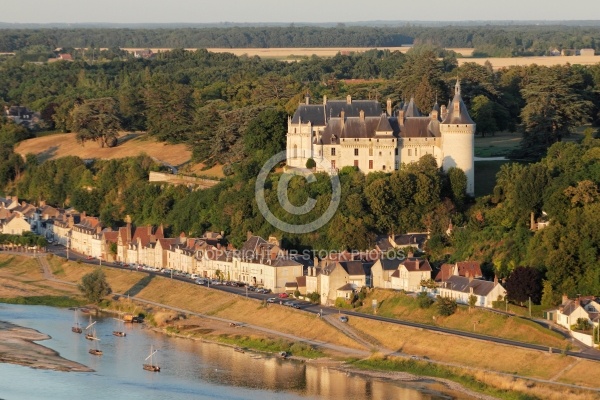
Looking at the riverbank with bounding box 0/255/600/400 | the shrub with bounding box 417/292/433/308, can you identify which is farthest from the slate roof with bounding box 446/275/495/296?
the riverbank with bounding box 0/255/600/400

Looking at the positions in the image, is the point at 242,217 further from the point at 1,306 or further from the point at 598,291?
the point at 598,291

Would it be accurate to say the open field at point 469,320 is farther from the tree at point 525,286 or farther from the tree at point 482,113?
the tree at point 482,113

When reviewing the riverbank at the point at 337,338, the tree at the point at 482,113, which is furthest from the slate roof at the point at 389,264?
the tree at the point at 482,113

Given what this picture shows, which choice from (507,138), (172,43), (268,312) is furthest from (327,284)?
(172,43)

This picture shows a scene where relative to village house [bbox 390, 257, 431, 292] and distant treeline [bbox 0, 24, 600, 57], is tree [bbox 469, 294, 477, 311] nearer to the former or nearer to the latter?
village house [bbox 390, 257, 431, 292]

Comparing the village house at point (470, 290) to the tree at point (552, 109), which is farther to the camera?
the tree at point (552, 109)

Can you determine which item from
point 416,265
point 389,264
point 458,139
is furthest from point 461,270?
point 458,139
